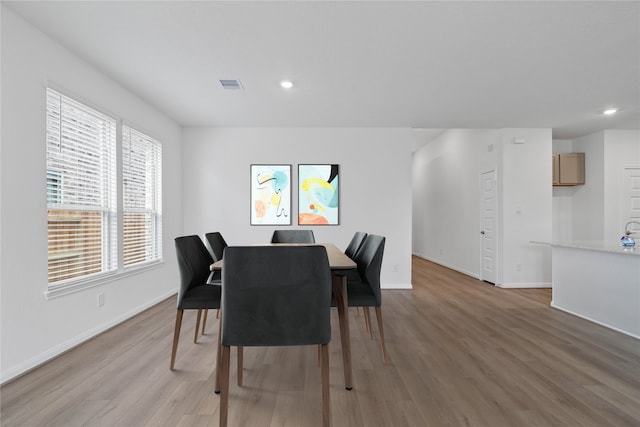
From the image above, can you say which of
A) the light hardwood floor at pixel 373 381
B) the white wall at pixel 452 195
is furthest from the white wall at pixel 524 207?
the light hardwood floor at pixel 373 381

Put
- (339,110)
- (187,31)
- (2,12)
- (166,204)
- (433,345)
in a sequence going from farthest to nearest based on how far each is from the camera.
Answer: (166,204) → (339,110) → (433,345) → (187,31) → (2,12)

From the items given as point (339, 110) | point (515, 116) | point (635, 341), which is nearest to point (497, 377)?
point (635, 341)

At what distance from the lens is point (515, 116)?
432 cm

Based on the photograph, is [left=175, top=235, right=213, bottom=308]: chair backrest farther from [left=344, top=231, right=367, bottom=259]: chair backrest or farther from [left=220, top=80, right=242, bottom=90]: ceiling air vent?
[left=220, top=80, right=242, bottom=90]: ceiling air vent

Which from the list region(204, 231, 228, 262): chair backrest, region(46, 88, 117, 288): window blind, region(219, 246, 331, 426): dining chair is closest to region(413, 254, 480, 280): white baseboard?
region(204, 231, 228, 262): chair backrest

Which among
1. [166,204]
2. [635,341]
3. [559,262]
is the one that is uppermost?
[166,204]

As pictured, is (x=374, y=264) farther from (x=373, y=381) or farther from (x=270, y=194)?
(x=270, y=194)

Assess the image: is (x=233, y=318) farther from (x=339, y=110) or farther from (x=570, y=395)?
(x=339, y=110)

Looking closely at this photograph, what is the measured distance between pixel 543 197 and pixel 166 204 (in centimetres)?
583

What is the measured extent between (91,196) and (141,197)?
879 millimetres

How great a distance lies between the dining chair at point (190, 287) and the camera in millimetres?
2154

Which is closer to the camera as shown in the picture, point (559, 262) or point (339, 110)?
point (559, 262)

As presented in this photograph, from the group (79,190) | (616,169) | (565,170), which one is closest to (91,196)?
(79,190)

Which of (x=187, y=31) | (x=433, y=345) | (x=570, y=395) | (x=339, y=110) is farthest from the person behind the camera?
(x=339, y=110)
